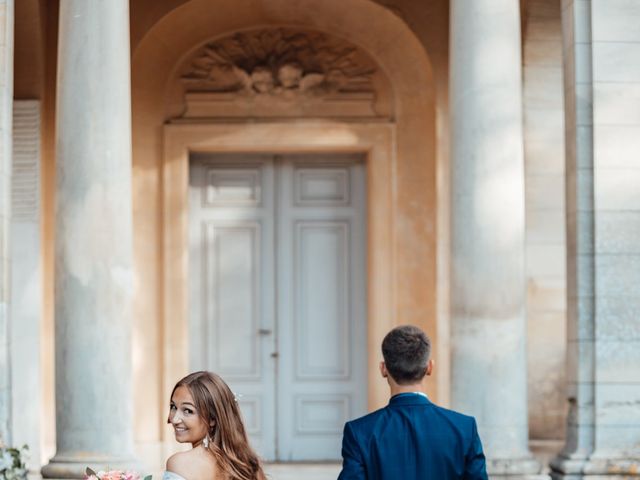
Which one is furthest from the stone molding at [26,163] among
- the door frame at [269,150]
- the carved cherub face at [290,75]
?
the carved cherub face at [290,75]

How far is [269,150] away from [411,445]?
862 cm

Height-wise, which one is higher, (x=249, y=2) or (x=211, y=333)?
(x=249, y=2)

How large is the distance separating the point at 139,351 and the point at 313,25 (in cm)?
343

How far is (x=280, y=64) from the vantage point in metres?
12.9

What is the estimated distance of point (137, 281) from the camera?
12.5 metres

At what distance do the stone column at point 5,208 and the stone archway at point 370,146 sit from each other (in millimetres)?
2867

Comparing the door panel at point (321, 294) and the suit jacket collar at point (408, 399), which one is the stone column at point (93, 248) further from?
the suit jacket collar at point (408, 399)

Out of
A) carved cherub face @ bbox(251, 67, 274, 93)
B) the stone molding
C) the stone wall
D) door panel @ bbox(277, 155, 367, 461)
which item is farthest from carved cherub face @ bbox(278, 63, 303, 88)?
the stone molding

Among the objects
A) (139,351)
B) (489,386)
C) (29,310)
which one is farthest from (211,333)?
(489,386)

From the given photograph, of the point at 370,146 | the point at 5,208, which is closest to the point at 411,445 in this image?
the point at 5,208

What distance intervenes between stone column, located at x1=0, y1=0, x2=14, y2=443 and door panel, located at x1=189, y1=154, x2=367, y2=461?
142 inches

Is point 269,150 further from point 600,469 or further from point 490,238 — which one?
point 600,469

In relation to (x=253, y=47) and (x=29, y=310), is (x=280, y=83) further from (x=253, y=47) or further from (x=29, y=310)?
(x=29, y=310)

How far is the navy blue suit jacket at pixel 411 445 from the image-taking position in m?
4.38
